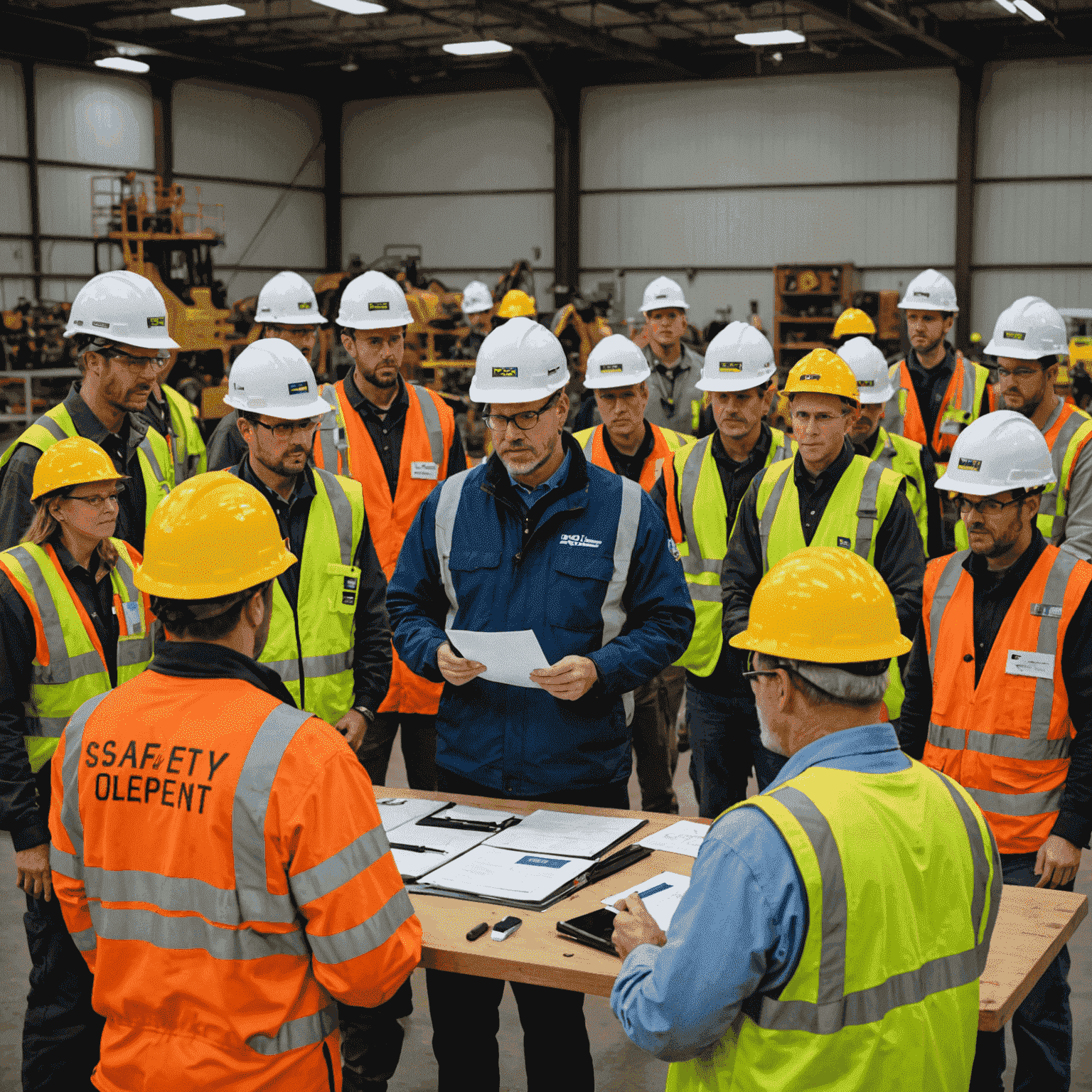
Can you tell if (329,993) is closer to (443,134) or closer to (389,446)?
(389,446)

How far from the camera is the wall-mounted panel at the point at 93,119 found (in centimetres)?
1861

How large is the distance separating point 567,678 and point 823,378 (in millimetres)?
1745

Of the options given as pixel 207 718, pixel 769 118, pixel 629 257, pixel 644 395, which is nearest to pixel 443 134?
pixel 629 257

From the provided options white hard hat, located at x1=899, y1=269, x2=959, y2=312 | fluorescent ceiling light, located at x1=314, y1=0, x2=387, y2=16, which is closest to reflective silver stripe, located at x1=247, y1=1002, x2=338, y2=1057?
white hard hat, located at x1=899, y1=269, x2=959, y2=312

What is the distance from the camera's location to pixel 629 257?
20.9 meters

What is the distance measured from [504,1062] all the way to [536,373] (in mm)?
2178

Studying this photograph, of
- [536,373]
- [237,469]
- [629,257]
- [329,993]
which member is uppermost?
[629,257]

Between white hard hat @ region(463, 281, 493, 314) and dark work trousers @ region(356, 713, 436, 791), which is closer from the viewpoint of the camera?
dark work trousers @ region(356, 713, 436, 791)

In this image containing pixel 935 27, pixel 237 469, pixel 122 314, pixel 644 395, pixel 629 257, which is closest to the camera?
pixel 237 469

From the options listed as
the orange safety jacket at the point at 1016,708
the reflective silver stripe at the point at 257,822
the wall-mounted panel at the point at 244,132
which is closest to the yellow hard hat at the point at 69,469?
the reflective silver stripe at the point at 257,822

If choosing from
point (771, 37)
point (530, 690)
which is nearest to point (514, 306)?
point (530, 690)

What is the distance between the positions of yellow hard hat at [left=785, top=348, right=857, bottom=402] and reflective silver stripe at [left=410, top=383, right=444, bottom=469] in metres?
1.38

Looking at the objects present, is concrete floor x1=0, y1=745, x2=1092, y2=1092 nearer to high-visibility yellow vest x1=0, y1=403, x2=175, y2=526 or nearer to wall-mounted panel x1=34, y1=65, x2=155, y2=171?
high-visibility yellow vest x1=0, y1=403, x2=175, y2=526

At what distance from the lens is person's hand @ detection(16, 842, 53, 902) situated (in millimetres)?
2943
